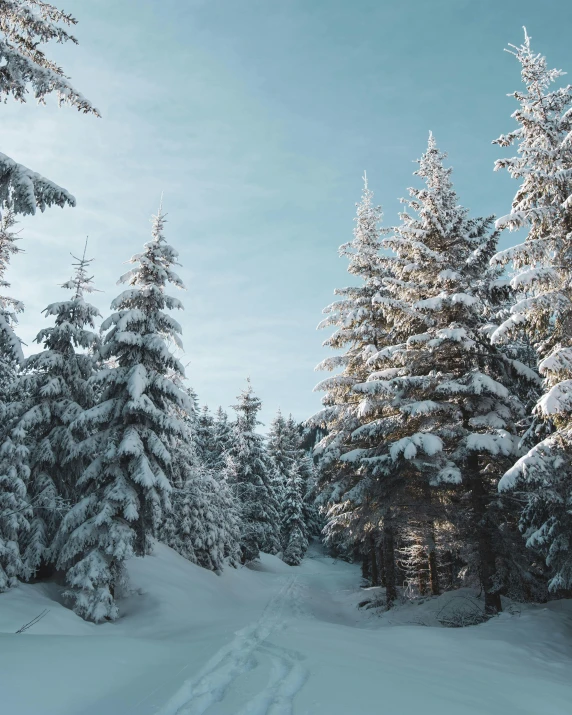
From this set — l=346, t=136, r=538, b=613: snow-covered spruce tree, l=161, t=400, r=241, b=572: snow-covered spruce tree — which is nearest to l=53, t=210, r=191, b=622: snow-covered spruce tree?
l=346, t=136, r=538, b=613: snow-covered spruce tree

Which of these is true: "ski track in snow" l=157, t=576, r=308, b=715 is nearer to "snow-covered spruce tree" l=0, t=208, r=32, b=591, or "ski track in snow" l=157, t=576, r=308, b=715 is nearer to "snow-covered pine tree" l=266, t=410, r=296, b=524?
"snow-covered spruce tree" l=0, t=208, r=32, b=591

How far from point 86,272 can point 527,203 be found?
1779cm

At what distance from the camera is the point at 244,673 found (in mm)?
6875

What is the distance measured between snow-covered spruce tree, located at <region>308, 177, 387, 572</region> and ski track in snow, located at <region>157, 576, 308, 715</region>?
32.3 ft

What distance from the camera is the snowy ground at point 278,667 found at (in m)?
5.39

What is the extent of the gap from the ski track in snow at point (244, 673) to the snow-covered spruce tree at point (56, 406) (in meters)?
10.2

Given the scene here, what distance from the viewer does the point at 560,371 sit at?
35.0 ft

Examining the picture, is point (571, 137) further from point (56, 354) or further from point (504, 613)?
point (56, 354)

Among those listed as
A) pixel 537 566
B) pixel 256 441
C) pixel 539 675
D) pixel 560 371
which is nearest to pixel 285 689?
pixel 539 675

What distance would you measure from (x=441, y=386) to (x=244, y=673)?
10.2m

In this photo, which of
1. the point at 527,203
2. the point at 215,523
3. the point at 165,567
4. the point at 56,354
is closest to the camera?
the point at 527,203

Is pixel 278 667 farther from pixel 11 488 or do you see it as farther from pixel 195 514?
pixel 195 514

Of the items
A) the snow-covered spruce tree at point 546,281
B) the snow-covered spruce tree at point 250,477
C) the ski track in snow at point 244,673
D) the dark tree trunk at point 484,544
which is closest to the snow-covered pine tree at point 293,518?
the snow-covered spruce tree at point 250,477

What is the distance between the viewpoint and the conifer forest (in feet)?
22.2
